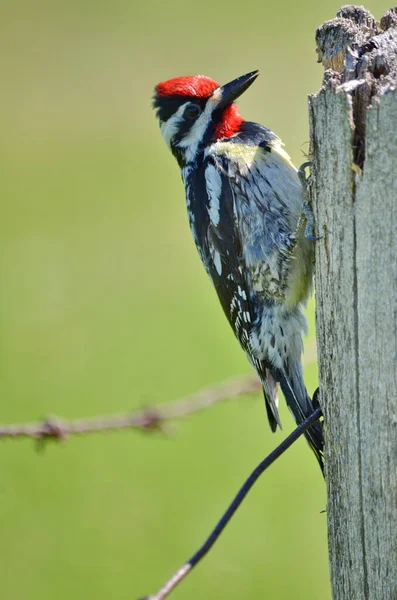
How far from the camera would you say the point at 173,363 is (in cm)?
739

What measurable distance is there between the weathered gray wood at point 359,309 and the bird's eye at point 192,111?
2.16m

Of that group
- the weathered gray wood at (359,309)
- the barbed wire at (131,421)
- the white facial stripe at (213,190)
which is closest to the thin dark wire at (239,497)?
the weathered gray wood at (359,309)

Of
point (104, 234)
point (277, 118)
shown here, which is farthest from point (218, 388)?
point (277, 118)

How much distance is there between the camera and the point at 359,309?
207 centimetres

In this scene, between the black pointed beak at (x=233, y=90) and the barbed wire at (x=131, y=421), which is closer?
the barbed wire at (x=131, y=421)

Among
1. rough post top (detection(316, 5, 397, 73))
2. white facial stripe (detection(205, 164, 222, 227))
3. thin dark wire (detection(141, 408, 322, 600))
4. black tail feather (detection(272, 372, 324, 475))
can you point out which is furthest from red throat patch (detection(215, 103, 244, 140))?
thin dark wire (detection(141, 408, 322, 600))

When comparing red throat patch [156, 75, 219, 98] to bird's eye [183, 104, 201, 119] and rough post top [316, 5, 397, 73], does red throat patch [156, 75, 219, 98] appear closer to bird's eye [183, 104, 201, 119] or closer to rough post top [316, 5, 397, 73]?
bird's eye [183, 104, 201, 119]

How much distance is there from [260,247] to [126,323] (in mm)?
4732

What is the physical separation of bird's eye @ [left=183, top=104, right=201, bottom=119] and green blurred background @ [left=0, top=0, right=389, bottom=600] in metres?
0.81

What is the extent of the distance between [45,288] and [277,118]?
3.98m

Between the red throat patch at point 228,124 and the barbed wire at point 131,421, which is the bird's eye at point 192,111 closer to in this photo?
the red throat patch at point 228,124

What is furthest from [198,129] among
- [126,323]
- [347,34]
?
[126,323]

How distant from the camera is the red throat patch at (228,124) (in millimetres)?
4141

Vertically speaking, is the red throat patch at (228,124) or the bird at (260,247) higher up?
the red throat patch at (228,124)
